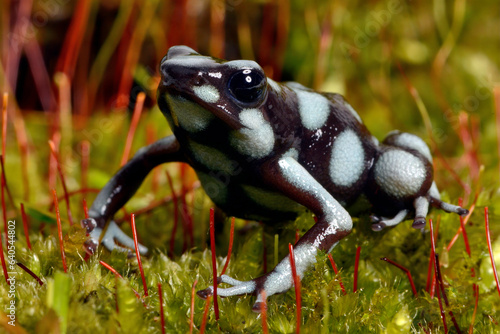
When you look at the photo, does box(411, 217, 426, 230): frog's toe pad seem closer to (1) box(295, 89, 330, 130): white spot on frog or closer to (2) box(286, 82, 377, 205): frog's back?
(2) box(286, 82, 377, 205): frog's back

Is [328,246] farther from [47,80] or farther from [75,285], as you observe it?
[47,80]

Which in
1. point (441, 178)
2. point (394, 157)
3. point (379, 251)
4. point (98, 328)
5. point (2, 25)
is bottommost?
point (441, 178)

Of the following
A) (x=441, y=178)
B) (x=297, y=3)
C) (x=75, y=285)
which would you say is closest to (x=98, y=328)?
(x=75, y=285)

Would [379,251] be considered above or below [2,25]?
below

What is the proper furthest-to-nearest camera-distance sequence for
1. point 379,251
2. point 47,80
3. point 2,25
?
point 47,80 < point 2,25 < point 379,251

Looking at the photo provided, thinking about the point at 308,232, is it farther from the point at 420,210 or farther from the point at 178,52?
the point at 178,52

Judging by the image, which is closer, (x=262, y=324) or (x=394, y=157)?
(x=262, y=324)

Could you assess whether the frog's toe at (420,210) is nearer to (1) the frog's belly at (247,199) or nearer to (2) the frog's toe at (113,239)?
(1) the frog's belly at (247,199)

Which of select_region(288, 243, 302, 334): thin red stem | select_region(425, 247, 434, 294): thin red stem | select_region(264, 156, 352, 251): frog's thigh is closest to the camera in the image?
select_region(288, 243, 302, 334): thin red stem

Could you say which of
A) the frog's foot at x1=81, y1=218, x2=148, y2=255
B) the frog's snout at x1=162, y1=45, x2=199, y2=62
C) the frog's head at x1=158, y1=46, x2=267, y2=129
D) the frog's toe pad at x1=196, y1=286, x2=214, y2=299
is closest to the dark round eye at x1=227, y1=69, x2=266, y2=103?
the frog's head at x1=158, y1=46, x2=267, y2=129
